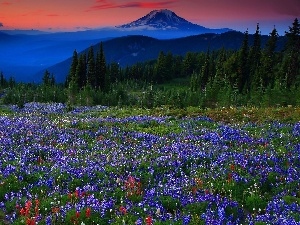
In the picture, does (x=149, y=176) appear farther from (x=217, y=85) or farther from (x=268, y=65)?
(x=268, y=65)

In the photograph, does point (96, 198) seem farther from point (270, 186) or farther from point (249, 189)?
point (270, 186)

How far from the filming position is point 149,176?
11.8 metres

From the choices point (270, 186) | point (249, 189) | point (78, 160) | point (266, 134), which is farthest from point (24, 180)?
point (266, 134)

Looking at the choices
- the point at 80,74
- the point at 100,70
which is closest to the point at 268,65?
the point at 100,70

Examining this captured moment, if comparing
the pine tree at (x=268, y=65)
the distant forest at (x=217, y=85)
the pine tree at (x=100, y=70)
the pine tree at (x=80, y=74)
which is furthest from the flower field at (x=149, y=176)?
the pine tree at (x=100, y=70)

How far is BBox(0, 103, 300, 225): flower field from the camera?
9.06m

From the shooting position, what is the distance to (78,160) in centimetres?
1327

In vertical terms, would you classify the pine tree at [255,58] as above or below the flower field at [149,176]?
above

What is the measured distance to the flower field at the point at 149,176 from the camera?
9.06 metres

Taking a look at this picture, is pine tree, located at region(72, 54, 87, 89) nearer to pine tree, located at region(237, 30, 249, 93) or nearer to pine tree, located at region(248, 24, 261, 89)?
pine tree, located at region(237, 30, 249, 93)

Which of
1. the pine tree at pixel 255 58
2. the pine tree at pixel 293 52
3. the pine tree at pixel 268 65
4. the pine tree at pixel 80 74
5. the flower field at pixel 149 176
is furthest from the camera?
the pine tree at pixel 80 74

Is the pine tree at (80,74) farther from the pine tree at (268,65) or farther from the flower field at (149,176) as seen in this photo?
the flower field at (149,176)

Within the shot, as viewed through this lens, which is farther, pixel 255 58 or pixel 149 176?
pixel 255 58

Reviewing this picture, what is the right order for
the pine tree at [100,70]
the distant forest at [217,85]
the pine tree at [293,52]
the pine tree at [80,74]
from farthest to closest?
the pine tree at [100,70]
the pine tree at [80,74]
the pine tree at [293,52]
the distant forest at [217,85]
